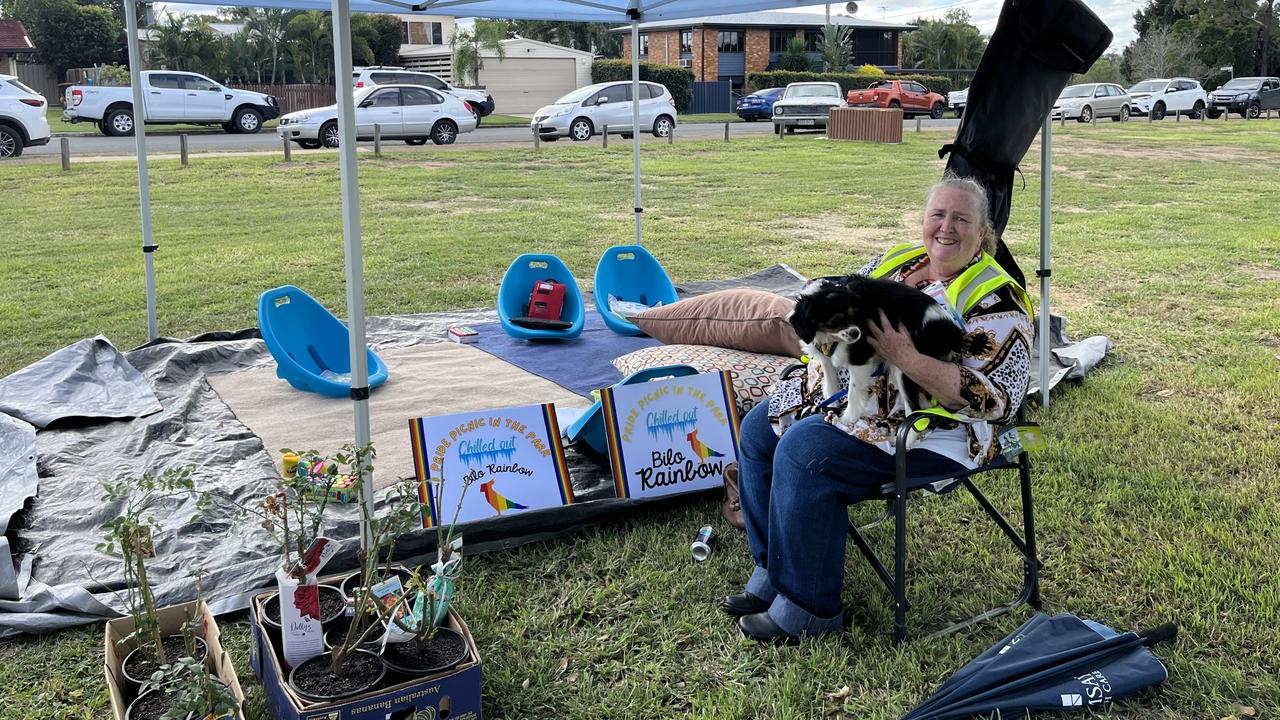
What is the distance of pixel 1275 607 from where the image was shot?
2.82 meters

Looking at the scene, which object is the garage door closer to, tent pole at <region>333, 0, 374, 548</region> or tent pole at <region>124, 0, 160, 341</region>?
tent pole at <region>124, 0, 160, 341</region>

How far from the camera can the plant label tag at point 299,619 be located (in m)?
2.27

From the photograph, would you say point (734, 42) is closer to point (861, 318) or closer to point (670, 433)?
point (670, 433)

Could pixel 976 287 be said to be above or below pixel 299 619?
above

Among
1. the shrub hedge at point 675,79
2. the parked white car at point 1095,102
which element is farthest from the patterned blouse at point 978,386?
the shrub hedge at point 675,79

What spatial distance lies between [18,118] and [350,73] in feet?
50.5

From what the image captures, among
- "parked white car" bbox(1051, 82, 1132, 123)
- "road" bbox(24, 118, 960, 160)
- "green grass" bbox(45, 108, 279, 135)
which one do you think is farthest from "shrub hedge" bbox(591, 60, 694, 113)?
"green grass" bbox(45, 108, 279, 135)

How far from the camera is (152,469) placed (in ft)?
12.7

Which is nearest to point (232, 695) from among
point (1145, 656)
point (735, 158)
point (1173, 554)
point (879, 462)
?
point (879, 462)

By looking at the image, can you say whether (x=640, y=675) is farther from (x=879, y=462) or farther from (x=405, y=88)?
(x=405, y=88)

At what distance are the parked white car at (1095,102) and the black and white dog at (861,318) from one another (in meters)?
28.7

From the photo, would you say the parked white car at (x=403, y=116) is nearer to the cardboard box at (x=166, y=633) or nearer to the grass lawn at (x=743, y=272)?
the grass lawn at (x=743, y=272)

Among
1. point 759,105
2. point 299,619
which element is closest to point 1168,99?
point 759,105

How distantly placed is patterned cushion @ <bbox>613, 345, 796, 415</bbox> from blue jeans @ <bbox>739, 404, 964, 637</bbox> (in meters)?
1.00
